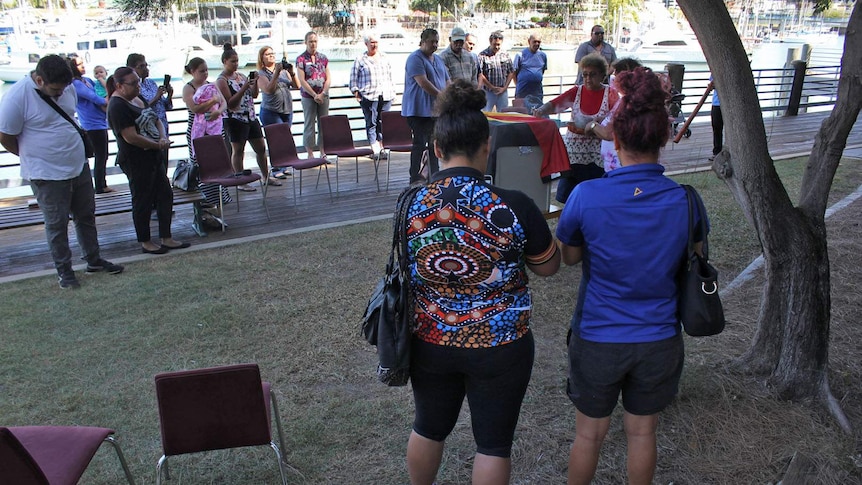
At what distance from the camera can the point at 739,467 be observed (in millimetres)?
3148

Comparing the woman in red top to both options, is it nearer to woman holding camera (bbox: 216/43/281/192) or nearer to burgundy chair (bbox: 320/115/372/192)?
burgundy chair (bbox: 320/115/372/192)

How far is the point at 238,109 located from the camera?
26.8 ft

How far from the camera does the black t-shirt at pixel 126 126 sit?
19.5ft

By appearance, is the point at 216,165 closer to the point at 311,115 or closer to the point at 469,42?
the point at 311,115

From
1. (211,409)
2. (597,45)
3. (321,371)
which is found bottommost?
(321,371)

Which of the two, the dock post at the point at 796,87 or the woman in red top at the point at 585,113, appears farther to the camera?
the dock post at the point at 796,87

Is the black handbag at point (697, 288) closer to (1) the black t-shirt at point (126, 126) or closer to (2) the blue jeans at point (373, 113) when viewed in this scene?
(1) the black t-shirt at point (126, 126)

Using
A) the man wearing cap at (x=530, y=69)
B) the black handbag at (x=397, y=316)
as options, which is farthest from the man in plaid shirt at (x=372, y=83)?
the black handbag at (x=397, y=316)

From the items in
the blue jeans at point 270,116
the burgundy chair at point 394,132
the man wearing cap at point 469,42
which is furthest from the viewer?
the man wearing cap at point 469,42

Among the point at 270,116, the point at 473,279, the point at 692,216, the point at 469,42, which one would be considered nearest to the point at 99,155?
the point at 270,116

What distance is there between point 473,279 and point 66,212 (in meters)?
4.60

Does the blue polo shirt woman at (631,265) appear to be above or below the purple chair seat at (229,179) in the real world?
above

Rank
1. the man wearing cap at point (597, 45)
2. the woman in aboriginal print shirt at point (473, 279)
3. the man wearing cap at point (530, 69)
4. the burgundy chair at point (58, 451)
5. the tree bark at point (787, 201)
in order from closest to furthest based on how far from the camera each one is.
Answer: the woman in aboriginal print shirt at point (473, 279) → the burgundy chair at point (58, 451) → the tree bark at point (787, 201) → the man wearing cap at point (597, 45) → the man wearing cap at point (530, 69)

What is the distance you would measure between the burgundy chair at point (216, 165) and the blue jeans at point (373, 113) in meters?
3.18
